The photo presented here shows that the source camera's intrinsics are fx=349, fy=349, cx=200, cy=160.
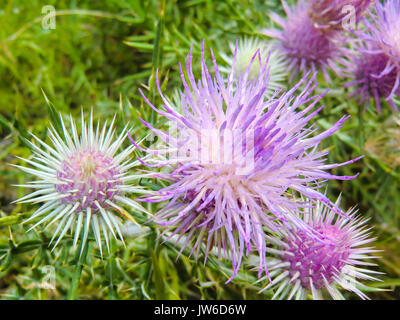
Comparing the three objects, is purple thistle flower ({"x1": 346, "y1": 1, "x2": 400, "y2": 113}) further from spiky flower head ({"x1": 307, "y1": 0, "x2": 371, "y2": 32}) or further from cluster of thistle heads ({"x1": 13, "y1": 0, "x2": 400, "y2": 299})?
cluster of thistle heads ({"x1": 13, "y1": 0, "x2": 400, "y2": 299})

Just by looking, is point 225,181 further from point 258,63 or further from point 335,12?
point 335,12

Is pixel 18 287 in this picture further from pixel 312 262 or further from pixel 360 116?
pixel 360 116

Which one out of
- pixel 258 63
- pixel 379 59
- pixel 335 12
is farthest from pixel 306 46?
pixel 379 59

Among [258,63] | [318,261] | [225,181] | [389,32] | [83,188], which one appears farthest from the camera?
[258,63]

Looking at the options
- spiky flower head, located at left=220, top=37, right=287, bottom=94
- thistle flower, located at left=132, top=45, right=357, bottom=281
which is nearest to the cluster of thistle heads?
thistle flower, located at left=132, top=45, right=357, bottom=281

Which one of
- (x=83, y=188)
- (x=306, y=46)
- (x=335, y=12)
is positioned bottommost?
(x=83, y=188)
